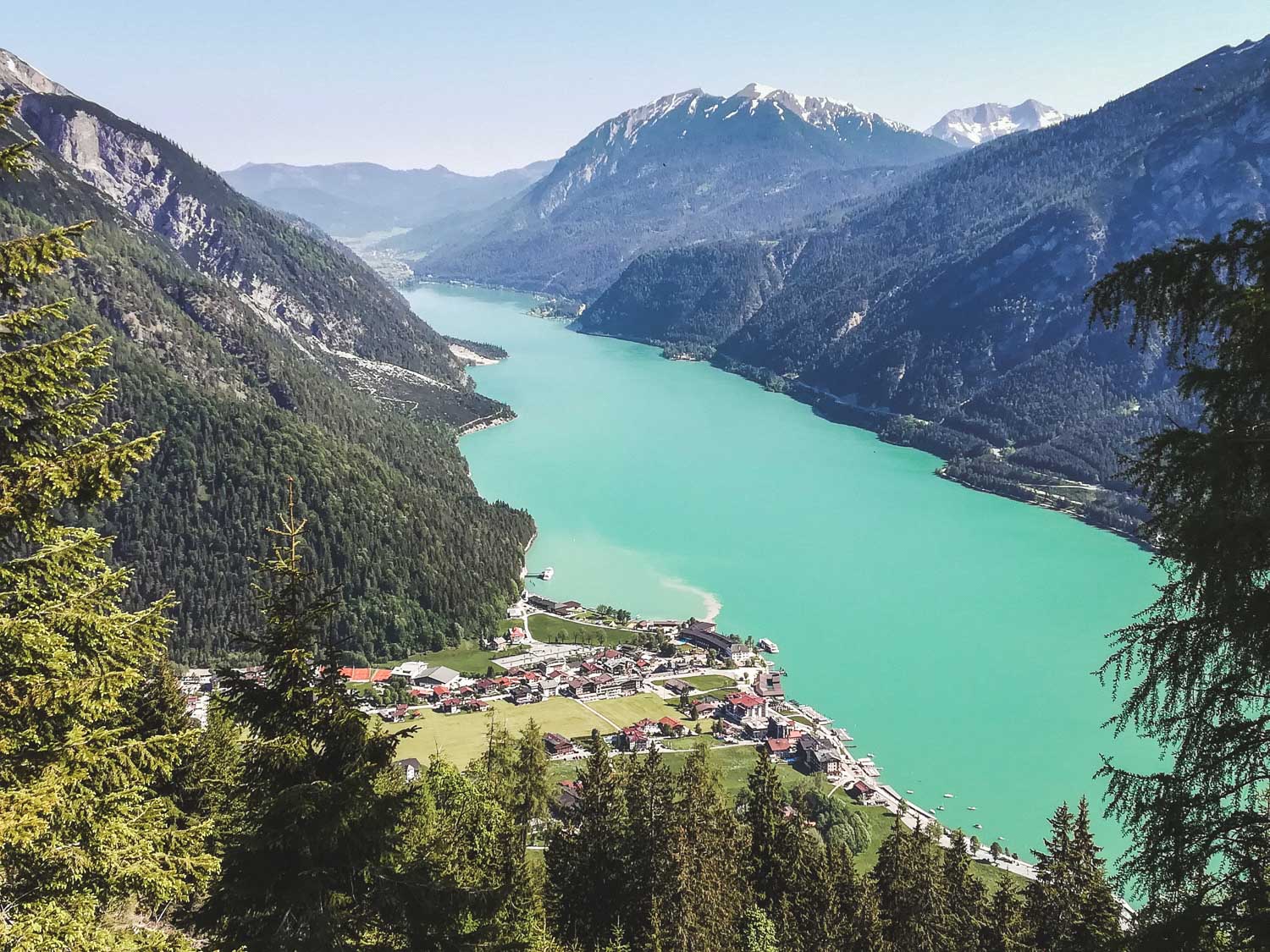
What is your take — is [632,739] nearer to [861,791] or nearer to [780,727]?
[780,727]

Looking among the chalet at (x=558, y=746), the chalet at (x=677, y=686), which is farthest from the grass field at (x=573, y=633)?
the chalet at (x=558, y=746)

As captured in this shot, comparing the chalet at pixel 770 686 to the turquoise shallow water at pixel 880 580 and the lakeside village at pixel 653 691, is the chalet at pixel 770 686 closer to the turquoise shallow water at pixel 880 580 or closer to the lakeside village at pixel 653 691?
the lakeside village at pixel 653 691

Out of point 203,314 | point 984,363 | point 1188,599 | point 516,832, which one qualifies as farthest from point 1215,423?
point 984,363

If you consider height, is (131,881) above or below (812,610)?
above

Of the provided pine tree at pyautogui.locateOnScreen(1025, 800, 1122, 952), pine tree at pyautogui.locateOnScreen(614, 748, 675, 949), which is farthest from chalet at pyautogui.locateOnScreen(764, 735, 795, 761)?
pine tree at pyautogui.locateOnScreen(614, 748, 675, 949)

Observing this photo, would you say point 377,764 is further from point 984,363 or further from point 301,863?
point 984,363

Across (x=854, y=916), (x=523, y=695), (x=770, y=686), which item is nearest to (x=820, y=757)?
(x=770, y=686)
